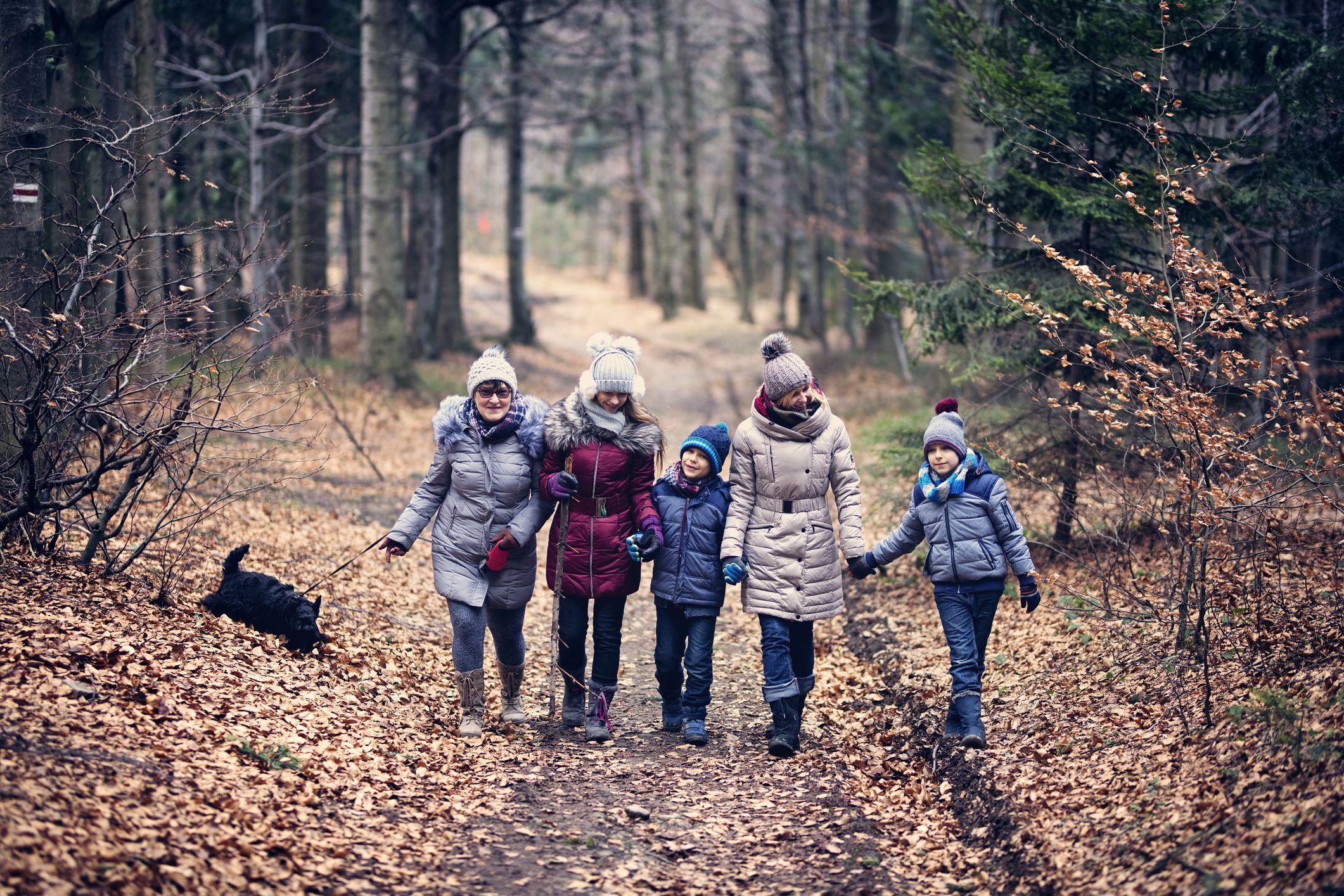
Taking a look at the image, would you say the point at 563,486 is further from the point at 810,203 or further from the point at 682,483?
the point at 810,203

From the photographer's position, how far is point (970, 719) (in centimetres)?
612

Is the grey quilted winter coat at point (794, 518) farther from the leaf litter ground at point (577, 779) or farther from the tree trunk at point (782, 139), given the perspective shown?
the tree trunk at point (782, 139)

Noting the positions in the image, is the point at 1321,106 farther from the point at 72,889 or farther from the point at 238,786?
the point at 72,889

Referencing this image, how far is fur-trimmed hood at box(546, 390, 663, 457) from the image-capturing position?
630 centimetres

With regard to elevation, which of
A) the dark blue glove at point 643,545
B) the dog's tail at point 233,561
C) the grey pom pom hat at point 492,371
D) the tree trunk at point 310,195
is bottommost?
the dog's tail at point 233,561

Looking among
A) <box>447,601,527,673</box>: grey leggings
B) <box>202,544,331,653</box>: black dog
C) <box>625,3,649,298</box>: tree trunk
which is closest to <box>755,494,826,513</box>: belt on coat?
<box>447,601,527,673</box>: grey leggings

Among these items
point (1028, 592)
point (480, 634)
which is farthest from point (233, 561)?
point (1028, 592)

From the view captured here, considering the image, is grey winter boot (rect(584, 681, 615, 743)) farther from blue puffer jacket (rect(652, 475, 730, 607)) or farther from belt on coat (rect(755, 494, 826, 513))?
belt on coat (rect(755, 494, 826, 513))

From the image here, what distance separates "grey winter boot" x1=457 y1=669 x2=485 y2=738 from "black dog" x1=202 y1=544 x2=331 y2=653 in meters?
1.13

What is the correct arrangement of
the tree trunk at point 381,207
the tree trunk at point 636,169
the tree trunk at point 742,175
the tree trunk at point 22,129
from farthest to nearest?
1. the tree trunk at point 742,175
2. the tree trunk at point 636,169
3. the tree trunk at point 381,207
4. the tree trunk at point 22,129

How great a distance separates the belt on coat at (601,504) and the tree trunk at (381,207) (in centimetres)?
1265

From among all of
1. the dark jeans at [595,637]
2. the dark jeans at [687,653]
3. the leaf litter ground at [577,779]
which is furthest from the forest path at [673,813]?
the dark jeans at [595,637]

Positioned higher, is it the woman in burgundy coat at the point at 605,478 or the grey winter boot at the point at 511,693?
the woman in burgundy coat at the point at 605,478

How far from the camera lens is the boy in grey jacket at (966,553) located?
6078 millimetres
